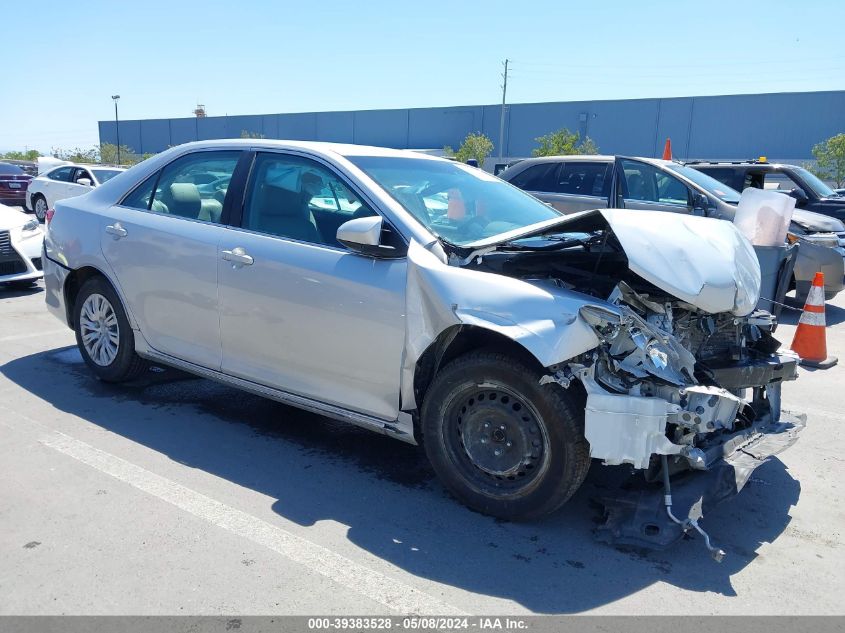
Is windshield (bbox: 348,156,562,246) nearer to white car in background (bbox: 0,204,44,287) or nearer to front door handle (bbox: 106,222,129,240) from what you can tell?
front door handle (bbox: 106,222,129,240)

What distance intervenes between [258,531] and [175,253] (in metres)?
2.05

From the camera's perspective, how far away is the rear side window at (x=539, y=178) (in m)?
10.3

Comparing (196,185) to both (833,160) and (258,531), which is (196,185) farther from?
(833,160)

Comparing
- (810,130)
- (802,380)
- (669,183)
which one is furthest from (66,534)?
(810,130)

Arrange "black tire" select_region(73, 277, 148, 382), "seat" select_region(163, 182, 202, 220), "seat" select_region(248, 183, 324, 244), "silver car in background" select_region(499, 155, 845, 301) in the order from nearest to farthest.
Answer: "seat" select_region(248, 183, 324, 244) < "seat" select_region(163, 182, 202, 220) < "black tire" select_region(73, 277, 148, 382) < "silver car in background" select_region(499, 155, 845, 301)

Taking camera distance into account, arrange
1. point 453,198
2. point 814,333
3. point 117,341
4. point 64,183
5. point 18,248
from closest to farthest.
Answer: point 453,198 → point 117,341 → point 814,333 → point 18,248 → point 64,183

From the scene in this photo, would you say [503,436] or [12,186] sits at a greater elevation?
[503,436]

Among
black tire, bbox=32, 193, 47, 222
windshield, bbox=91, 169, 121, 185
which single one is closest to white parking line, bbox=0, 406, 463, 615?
windshield, bbox=91, 169, 121, 185

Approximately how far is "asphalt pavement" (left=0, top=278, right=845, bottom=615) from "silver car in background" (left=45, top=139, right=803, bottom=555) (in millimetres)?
256

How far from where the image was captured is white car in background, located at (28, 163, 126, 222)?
17.8 m

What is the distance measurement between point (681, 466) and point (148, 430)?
3.17m

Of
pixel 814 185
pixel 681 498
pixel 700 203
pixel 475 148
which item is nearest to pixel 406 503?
pixel 681 498

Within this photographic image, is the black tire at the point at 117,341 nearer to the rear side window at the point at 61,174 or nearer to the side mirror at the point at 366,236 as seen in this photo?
the side mirror at the point at 366,236

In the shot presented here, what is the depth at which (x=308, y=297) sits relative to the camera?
3.94m
